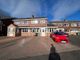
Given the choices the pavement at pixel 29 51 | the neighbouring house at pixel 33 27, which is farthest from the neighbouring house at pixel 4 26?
the pavement at pixel 29 51

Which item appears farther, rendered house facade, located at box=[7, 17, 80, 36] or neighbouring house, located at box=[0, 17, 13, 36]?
neighbouring house, located at box=[0, 17, 13, 36]

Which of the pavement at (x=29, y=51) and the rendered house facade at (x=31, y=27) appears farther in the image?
the rendered house facade at (x=31, y=27)

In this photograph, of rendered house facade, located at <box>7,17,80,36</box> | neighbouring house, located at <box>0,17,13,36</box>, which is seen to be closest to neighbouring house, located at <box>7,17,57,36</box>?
rendered house facade, located at <box>7,17,80,36</box>

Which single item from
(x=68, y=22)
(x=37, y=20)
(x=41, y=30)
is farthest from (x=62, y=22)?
(x=41, y=30)

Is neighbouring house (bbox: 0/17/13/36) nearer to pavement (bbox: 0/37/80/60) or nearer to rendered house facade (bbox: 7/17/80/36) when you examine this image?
rendered house facade (bbox: 7/17/80/36)

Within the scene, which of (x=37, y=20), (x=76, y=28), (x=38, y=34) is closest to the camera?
(x=38, y=34)

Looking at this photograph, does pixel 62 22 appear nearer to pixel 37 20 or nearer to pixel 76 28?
pixel 76 28

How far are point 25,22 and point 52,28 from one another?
12.2 metres

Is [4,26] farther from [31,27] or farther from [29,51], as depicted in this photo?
A: [29,51]

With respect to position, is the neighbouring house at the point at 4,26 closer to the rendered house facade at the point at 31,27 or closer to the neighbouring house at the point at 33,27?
the rendered house facade at the point at 31,27

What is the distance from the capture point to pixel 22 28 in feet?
184

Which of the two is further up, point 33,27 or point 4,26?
point 4,26

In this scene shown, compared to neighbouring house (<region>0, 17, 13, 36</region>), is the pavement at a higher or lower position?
lower

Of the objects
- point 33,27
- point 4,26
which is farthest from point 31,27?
point 4,26
